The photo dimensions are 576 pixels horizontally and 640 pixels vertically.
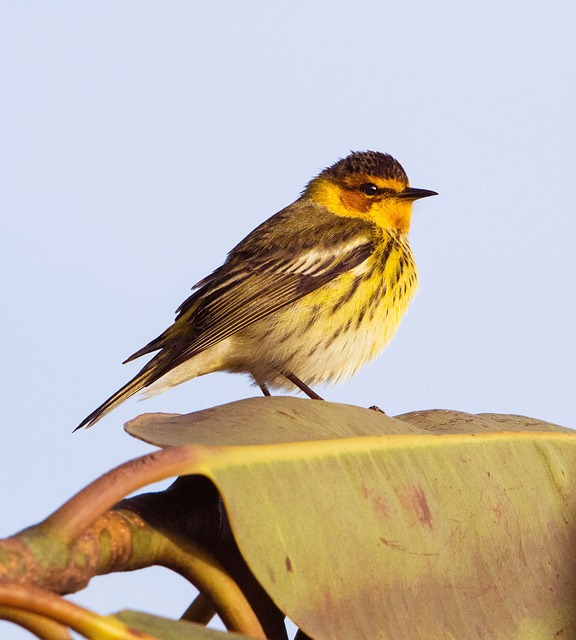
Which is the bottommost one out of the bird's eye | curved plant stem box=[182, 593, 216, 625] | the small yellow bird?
curved plant stem box=[182, 593, 216, 625]

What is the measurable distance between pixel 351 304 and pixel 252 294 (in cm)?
54

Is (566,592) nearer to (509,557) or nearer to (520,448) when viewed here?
(509,557)

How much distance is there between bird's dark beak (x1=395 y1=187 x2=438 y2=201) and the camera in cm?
617

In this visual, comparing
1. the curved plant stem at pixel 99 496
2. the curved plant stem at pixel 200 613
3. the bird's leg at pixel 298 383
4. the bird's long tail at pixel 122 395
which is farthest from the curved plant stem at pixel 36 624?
the bird's leg at pixel 298 383

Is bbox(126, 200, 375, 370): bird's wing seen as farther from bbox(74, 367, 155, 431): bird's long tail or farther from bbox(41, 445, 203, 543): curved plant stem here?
bbox(41, 445, 203, 543): curved plant stem

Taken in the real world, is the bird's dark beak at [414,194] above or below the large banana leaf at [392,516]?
above

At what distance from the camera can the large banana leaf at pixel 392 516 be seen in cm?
186

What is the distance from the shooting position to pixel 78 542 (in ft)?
4.61

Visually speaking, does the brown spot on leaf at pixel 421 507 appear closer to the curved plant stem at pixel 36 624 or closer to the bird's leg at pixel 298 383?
the curved plant stem at pixel 36 624

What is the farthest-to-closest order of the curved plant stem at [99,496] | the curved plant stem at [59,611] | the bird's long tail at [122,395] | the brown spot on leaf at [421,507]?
the bird's long tail at [122,395], the brown spot on leaf at [421,507], the curved plant stem at [99,496], the curved plant stem at [59,611]

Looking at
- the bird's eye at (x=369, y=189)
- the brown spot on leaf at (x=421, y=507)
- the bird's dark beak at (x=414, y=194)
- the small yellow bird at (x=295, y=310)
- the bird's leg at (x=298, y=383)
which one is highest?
the bird's eye at (x=369, y=189)

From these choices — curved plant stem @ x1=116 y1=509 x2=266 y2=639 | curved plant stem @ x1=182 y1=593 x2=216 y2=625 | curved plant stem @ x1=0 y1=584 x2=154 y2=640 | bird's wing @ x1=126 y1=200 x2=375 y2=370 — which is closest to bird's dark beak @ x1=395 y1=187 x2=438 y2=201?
bird's wing @ x1=126 y1=200 x2=375 y2=370

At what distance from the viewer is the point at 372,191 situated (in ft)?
20.8

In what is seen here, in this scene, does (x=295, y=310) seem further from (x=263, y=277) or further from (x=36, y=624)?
(x=36, y=624)
